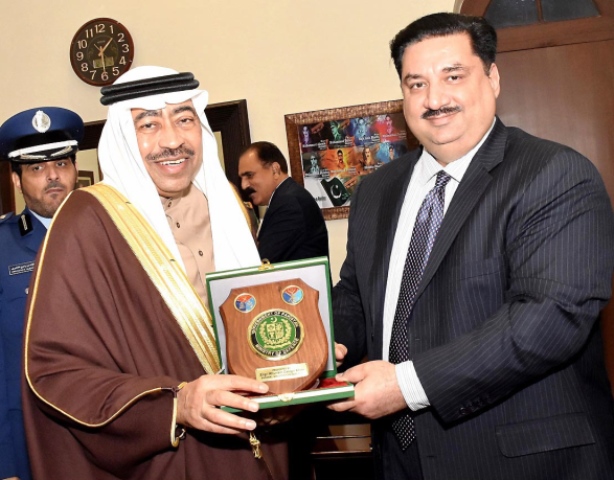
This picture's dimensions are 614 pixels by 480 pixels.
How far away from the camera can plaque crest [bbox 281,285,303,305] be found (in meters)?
1.91

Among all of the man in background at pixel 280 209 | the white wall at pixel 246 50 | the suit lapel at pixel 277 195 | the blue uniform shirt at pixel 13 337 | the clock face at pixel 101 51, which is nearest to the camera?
the blue uniform shirt at pixel 13 337

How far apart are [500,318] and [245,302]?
641 mm

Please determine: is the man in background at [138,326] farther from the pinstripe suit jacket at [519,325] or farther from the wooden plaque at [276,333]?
the pinstripe suit jacket at [519,325]

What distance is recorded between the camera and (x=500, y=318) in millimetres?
1919

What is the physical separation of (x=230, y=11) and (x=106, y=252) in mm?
3792

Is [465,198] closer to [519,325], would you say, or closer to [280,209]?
[519,325]

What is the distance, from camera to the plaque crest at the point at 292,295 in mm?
1909

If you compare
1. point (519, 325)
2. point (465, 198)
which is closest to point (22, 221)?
point (465, 198)

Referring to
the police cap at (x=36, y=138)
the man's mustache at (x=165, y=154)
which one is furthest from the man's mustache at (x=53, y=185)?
the man's mustache at (x=165, y=154)

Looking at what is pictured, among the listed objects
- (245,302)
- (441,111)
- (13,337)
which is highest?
(441,111)

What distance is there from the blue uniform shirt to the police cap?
32cm

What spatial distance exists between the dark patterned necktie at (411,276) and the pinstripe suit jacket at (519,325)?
0.15 ft

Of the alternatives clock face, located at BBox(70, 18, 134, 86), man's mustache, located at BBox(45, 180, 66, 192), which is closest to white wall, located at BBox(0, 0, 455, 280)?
clock face, located at BBox(70, 18, 134, 86)

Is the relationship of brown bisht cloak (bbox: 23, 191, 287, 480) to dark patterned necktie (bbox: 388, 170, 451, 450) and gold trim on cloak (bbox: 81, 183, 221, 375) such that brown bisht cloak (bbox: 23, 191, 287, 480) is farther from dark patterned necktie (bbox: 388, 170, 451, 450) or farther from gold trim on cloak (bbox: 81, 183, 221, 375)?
dark patterned necktie (bbox: 388, 170, 451, 450)
